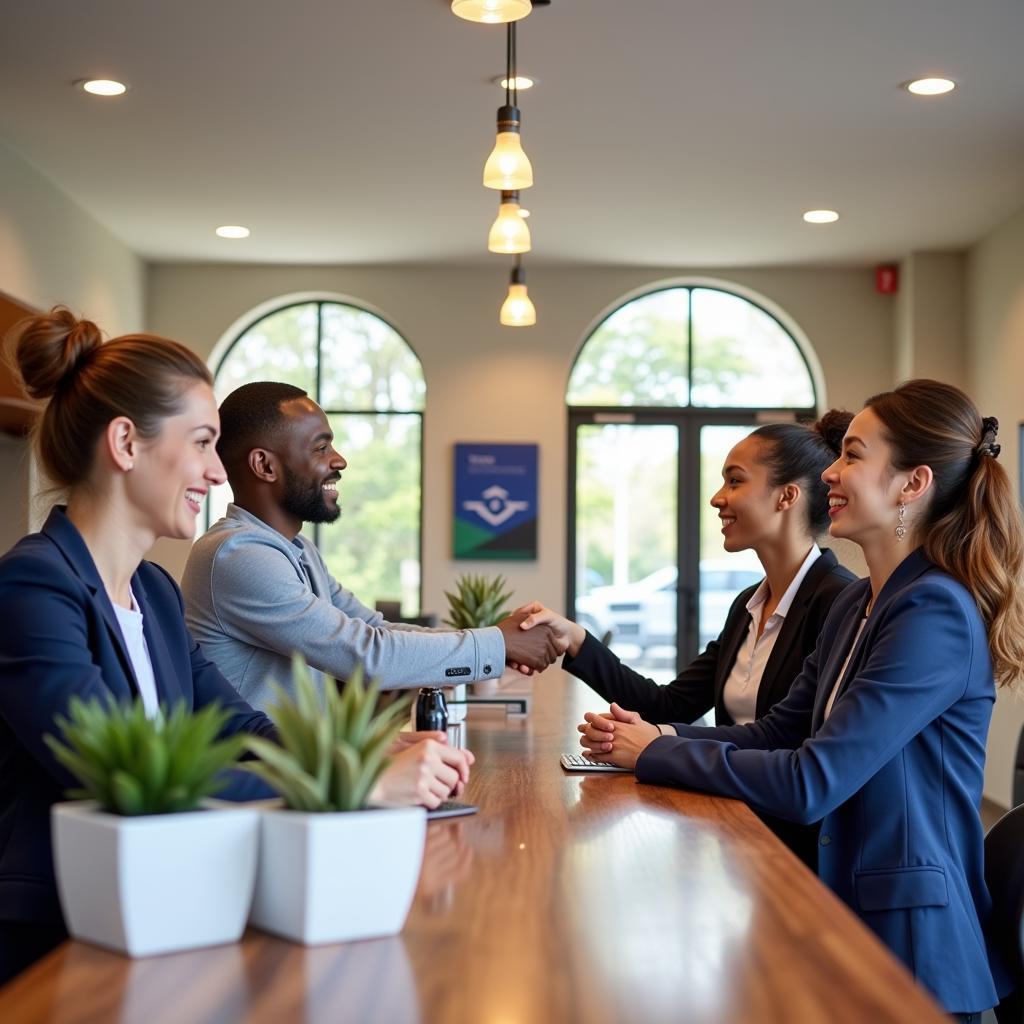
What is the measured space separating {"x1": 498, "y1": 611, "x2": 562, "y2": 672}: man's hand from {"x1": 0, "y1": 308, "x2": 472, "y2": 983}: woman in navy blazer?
2.94ft

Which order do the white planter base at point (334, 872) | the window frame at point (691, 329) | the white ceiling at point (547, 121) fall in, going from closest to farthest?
the white planter base at point (334, 872), the white ceiling at point (547, 121), the window frame at point (691, 329)

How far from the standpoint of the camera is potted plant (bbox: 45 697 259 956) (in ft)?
3.85

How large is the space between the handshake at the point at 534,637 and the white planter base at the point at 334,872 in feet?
5.41

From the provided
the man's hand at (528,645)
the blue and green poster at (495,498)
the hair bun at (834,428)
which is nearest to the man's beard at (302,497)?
the man's hand at (528,645)

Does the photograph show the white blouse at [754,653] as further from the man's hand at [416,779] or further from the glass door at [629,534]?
the glass door at [629,534]

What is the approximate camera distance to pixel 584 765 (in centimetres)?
242

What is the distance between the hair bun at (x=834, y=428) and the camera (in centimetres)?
307

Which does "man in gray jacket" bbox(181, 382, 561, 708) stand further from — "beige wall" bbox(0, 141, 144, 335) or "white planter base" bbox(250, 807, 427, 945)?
"beige wall" bbox(0, 141, 144, 335)

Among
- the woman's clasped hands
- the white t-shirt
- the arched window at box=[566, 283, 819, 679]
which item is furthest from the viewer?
the arched window at box=[566, 283, 819, 679]

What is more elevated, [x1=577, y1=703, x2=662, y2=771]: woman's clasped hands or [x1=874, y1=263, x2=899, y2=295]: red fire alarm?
[x1=874, y1=263, x2=899, y2=295]: red fire alarm

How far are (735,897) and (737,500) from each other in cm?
166

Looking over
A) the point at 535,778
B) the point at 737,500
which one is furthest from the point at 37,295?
the point at 535,778

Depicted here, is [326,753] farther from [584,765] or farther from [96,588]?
[584,765]

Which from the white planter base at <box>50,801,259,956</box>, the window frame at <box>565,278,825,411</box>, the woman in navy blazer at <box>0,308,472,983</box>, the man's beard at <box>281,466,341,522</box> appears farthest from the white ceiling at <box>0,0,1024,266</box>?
the white planter base at <box>50,801,259,956</box>
